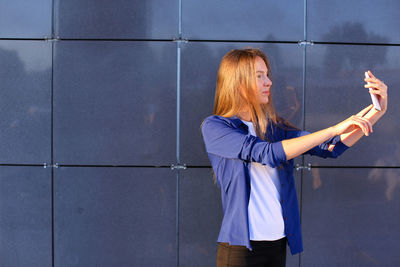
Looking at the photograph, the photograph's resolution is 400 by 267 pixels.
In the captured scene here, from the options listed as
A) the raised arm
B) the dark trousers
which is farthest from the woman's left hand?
the dark trousers

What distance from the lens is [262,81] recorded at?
2184 mm

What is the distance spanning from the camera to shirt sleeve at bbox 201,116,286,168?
185 centimetres

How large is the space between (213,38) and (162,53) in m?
0.45

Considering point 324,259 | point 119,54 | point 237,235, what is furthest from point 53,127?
point 324,259

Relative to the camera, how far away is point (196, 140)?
10.5 ft

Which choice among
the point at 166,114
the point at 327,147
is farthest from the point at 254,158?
the point at 166,114

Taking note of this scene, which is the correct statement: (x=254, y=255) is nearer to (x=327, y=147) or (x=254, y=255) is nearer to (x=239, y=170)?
(x=239, y=170)

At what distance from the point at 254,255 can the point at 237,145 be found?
0.61m

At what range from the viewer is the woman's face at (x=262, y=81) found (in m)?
2.17

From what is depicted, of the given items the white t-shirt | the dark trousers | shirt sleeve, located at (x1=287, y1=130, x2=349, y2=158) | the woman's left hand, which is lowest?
the dark trousers

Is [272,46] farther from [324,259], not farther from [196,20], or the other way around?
[324,259]

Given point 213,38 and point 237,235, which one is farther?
Result: point 213,38

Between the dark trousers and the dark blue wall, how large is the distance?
1.13 metres

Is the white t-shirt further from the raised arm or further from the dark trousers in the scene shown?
the raised arm
